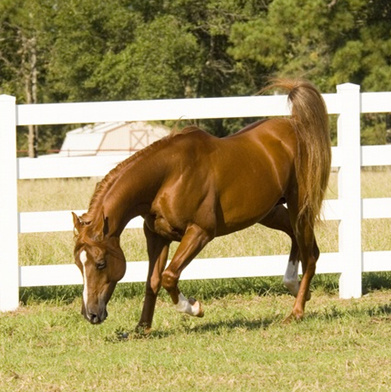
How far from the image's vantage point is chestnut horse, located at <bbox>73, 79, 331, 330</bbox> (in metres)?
6.20

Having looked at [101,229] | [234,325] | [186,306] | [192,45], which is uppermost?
[101,229]

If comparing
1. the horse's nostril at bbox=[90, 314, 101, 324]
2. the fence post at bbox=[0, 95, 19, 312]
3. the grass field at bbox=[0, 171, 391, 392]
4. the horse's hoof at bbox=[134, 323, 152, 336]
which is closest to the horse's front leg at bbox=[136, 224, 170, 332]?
the horse's hoof at bbox=[134, 323, 152, 336]

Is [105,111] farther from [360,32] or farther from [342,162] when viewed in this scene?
[360,32]

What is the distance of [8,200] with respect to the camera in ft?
26.7

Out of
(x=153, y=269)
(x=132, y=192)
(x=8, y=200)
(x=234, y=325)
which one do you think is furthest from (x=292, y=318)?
(x=8, y=200)

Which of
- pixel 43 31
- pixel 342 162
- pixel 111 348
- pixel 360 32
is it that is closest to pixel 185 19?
pixel 43 31

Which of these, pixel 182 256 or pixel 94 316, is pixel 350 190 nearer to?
pixel 182 256

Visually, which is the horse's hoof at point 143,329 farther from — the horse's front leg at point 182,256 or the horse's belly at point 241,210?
the horse's belly at point 241,210

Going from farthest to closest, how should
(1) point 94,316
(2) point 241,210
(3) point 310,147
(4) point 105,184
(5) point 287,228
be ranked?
(5) point 287,228 → (3) point 310,147 → (2) point 241,210 → (4) point 105,184 → (1) point 94,316

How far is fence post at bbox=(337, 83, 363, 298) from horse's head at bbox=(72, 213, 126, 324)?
9.73ft

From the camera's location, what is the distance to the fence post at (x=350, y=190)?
8484 mm

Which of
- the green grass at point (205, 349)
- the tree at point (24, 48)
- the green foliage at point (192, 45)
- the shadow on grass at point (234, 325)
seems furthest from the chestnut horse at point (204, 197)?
the tree at point (24, 48)

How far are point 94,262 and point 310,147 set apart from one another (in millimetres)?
2206

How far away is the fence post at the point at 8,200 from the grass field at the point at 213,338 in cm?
30
